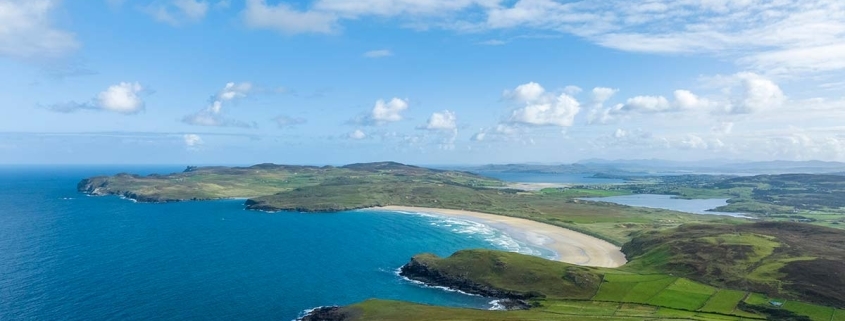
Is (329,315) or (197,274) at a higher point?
(197,274)

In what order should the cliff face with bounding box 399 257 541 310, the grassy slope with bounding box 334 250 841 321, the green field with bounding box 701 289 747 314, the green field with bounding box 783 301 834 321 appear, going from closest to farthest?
the grassy slope with bounding box 334 250 841 321 < the green field with bounding box 783 301 834 321 < the green field with bounding box 701 289 747 314 < the cliff face with bounding box 399 257 541 310

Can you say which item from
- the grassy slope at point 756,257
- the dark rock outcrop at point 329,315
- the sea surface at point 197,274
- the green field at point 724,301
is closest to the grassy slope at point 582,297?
the green field at point 724,301

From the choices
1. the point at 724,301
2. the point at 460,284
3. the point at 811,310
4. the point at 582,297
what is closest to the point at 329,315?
the point at 460,284

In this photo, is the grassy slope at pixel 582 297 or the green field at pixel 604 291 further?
the green field at pixel 604 291

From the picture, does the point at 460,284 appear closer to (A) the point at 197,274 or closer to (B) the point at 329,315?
(B) the point at 329,315

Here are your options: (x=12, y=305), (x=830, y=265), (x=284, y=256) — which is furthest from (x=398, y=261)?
(x=830, y=265)

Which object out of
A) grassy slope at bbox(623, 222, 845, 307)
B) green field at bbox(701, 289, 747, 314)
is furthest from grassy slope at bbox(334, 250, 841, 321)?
grassy slope at bbox(623, 222, 845, 307)

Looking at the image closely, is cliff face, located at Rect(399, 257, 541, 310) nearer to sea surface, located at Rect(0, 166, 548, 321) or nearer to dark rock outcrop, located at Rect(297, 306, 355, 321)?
sea surface, located at Rect(0, 166, 548, 321)

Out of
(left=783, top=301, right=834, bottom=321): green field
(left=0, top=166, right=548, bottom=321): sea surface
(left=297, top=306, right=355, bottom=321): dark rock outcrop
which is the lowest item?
(left=783, top=301, right=834, bottom=321): green field

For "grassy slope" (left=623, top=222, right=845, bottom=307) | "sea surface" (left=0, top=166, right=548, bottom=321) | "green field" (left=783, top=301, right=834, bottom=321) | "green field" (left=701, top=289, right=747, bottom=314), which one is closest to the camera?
"green field" (left=783, top=301, right=834, bottom=321)

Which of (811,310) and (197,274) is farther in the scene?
(197,274)

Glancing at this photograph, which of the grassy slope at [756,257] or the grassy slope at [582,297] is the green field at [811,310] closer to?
the grassy slope at [582,297]
